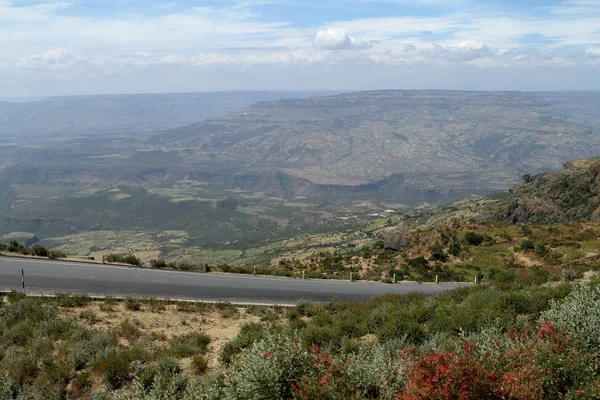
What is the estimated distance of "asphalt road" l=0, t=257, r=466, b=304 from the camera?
21.1 meters

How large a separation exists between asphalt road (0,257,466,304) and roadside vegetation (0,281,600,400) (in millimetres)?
2640

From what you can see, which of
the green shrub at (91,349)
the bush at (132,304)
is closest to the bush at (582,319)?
the green shrub at (91,349)

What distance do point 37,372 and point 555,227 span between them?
39894mm

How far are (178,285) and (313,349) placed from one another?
56.8ft

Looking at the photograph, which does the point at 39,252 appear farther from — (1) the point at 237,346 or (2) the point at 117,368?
(1) the point at 237,346

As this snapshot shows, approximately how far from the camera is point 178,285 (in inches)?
917

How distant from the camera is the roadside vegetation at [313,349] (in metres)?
6.39

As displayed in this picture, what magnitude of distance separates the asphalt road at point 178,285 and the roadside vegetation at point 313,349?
264 cm

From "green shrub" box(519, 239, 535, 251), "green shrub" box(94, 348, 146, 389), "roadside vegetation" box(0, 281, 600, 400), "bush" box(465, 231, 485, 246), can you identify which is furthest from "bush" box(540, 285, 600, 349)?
"bush" box(465, 231, 485, 246)

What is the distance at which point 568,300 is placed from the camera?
9.89 meters

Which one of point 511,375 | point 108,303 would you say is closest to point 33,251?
point 108,303

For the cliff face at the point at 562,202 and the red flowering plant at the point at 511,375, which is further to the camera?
the cliff face at the point at 562,202

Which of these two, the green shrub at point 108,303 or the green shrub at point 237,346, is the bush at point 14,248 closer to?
the green shrub at point 108,303

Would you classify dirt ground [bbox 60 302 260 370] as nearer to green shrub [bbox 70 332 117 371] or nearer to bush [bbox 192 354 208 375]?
green shrub [bbox 70 332 117 371]
